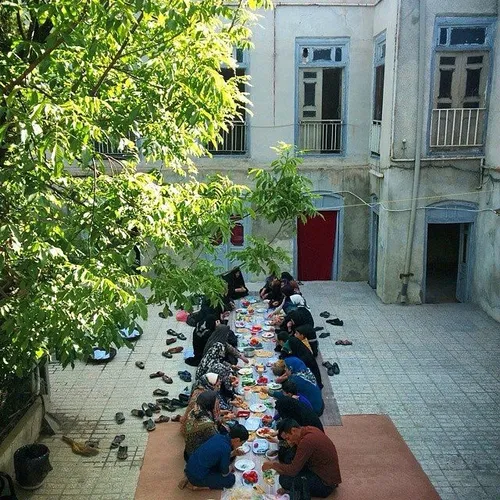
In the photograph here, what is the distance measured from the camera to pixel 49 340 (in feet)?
18.2

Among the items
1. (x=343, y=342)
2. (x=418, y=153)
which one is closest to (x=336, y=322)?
(x=343, y=342)

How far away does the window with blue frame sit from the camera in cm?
1366

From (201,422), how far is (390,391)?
438 centimetres

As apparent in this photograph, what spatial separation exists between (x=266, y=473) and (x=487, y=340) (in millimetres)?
7560

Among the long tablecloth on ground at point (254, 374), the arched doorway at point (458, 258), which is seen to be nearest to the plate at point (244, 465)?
the long tablecloth on ground at point (254, 374)

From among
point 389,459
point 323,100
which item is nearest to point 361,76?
point 323,100

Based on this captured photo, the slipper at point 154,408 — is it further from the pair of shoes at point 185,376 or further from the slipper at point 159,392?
the pair of shoes at point 185,376

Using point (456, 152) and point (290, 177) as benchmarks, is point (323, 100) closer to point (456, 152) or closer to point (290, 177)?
point (456, 152)

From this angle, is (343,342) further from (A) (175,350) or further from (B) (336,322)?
(A) (175,350)

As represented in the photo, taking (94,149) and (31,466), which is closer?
(94,149)

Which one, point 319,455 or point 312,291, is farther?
point 312,291

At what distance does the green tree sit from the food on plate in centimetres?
238

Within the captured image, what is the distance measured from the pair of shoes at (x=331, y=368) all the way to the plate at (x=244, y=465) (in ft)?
13.1

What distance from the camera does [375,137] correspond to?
15711 millimetres
